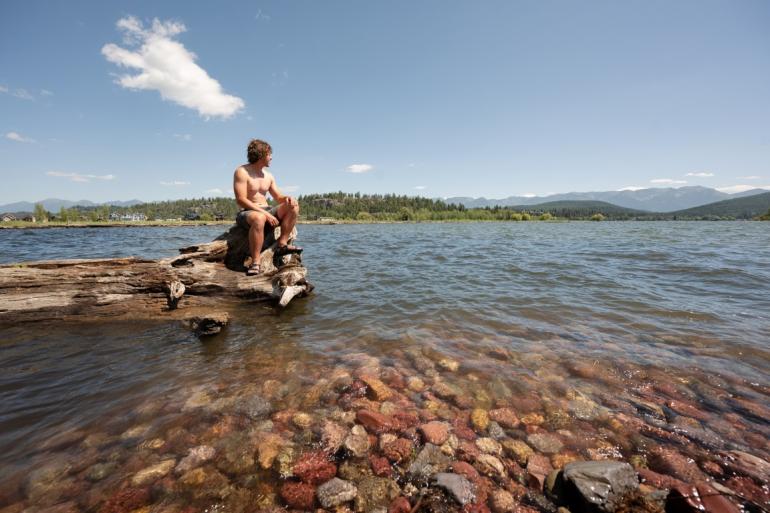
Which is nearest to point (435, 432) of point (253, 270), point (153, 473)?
point (153, 473)

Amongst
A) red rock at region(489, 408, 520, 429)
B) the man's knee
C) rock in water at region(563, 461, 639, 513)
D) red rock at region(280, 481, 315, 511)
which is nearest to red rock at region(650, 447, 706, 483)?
rock in water at region(563, 461, 639, 513)

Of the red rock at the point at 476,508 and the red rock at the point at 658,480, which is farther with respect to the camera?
the red rock at the point at 658,480

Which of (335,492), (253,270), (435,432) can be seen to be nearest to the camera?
(335,492)

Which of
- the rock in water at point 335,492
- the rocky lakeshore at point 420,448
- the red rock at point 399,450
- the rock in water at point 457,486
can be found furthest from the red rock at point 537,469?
the rock in water at point 335,492

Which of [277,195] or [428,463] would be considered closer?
[428,463]

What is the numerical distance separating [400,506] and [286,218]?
7.05 meters

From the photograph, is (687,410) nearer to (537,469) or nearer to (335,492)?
(537,469)

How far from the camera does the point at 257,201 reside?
823 cm

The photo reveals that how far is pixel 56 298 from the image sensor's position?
6512 millimetres

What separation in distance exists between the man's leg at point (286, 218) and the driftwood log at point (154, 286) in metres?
0.22

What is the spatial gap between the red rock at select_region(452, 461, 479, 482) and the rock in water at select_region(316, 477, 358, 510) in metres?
0.97

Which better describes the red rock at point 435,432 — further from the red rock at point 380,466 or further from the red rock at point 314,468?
the red rock at point 314,468

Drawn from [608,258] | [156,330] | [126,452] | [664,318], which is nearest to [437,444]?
[126,452]

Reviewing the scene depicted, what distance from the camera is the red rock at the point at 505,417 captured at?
3688mm
